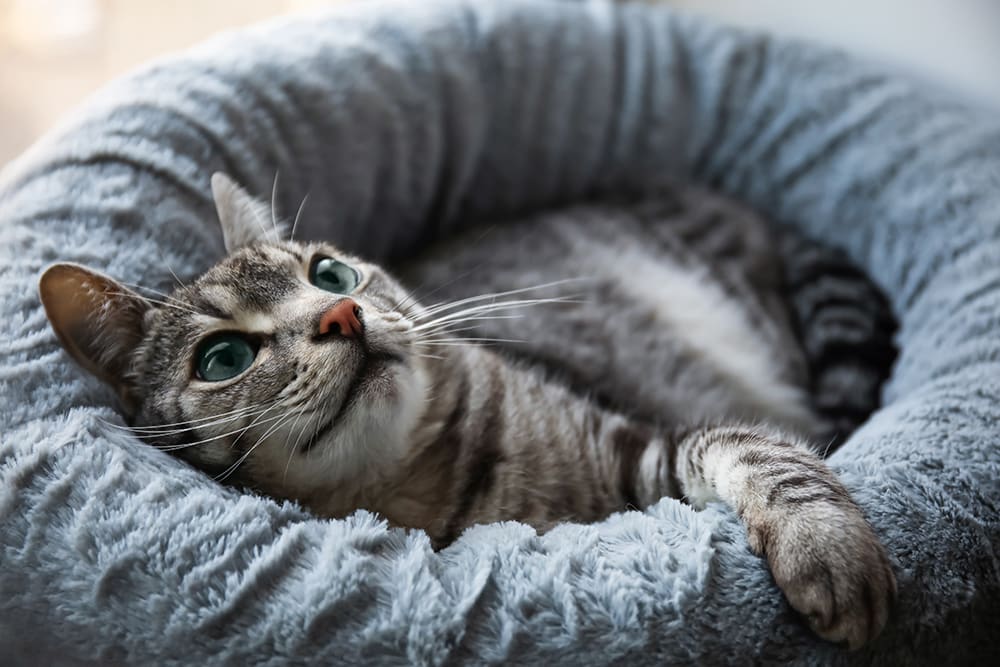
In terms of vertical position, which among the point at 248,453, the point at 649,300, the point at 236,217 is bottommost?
the point at 649,300

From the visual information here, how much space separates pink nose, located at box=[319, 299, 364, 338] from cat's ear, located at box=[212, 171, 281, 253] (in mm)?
312

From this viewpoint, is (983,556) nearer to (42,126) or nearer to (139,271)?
(139,271)

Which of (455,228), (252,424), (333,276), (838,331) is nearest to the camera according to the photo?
(252,424)

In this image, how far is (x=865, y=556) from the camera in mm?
863

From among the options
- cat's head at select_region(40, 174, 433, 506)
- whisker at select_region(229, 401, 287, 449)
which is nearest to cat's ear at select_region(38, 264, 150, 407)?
cat's head at select_region(40, 174, 433, 506)

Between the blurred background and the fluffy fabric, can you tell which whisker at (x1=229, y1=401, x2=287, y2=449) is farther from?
the blurred background

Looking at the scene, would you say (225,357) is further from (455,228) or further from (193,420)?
(455,228)

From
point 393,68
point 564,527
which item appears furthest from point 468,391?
point 393,68

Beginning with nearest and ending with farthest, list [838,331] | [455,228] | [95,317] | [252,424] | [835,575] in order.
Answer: [835,575], [252,424], [95,317], [838,331], [455,228]

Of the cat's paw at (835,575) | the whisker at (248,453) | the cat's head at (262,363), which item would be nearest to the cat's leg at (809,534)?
the cat's paw at (835,575)

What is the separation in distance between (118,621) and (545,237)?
3.75 feet

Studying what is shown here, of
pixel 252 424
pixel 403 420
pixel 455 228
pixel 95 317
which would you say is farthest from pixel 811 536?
pixel 455 228

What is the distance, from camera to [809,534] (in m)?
0.87

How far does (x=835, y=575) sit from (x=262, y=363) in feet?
2.11
